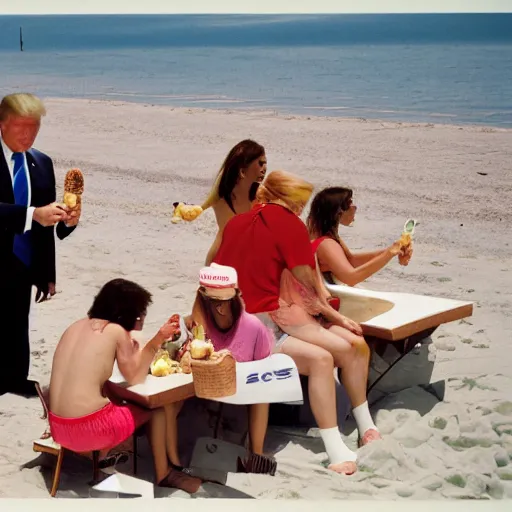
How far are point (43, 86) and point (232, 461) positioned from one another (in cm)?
227

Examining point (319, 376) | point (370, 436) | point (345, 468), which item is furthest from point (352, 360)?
point (345, 468)

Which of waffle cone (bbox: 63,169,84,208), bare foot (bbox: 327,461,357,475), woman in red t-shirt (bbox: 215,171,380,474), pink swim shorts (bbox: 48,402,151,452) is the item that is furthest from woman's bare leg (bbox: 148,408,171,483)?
waffle cone (bbox: 63,169,84,208)

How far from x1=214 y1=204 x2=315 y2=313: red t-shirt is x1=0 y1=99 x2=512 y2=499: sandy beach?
405 mm

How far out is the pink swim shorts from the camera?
4.95 m

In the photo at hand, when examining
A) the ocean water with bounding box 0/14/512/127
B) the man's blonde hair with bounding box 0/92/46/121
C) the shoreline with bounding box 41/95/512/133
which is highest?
the ocean water with bounding box 0/14/512/127

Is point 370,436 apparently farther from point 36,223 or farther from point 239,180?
point 36,223

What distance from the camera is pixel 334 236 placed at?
5.82 meters

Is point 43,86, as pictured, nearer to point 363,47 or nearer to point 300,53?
point 300,53

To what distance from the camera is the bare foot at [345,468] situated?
5.29 meters

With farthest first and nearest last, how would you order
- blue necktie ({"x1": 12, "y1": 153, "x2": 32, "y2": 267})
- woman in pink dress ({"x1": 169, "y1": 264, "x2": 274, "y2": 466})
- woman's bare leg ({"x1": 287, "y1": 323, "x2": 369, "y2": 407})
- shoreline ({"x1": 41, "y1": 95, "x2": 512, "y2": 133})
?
shoreline ({"x1": 41, "y1": 95, "x2": 512, "y2": 133}), woman's bare leg ({"x1": 287, "y1": 323, "x2": 369, "y2": 407}), blue necktie ({"x1": 12, "y1": 153, "x2": 32, "y2": 267}), woman in pink dress ({"x1": 169, "y1": 264, "x2": 274, "y2": 466})

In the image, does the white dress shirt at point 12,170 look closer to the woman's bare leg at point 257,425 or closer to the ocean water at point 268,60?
the ocean water at point 268,60

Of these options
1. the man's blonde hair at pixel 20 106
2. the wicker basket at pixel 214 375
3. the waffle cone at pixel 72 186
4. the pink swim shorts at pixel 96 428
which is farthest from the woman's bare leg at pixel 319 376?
the man's blonde hair at pixel 20 106

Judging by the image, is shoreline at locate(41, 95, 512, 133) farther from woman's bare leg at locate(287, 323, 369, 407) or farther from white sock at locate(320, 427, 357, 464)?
white sock at locate(320, 427, 357, 464)

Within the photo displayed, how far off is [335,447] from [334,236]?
1.18 m
